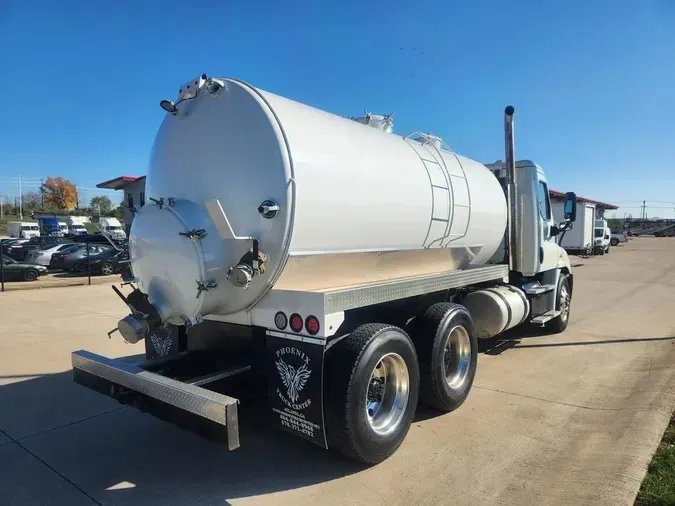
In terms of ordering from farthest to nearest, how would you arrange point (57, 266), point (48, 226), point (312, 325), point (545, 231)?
point (48, 226) → point (57, 266) → point (545, 231) → point (312, 325)

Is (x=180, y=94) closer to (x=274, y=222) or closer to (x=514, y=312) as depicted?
(x=274, y=222)

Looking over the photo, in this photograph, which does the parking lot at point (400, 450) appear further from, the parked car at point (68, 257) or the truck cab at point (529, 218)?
the parked car at point (68, 257)

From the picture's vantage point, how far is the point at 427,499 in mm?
3424

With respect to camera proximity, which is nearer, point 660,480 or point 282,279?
point 660,480

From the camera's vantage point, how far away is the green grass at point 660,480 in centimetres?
331

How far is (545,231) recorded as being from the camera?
320 inches

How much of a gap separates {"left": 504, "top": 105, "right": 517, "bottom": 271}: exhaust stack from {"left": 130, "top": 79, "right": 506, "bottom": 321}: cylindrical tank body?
3.34m

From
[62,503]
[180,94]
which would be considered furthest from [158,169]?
[62,503]

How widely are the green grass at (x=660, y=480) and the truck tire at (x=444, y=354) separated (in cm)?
174

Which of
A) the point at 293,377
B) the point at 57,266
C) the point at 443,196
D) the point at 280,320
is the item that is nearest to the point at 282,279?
the point at 280,320

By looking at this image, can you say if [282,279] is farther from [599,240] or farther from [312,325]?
[599,240]

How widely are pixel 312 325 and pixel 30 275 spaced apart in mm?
18044

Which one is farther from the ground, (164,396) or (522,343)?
(164,396)

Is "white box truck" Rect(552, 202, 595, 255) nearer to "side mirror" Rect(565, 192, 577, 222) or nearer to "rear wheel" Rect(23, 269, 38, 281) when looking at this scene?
"side mirror" Rect(565, 192, 577, 222)
